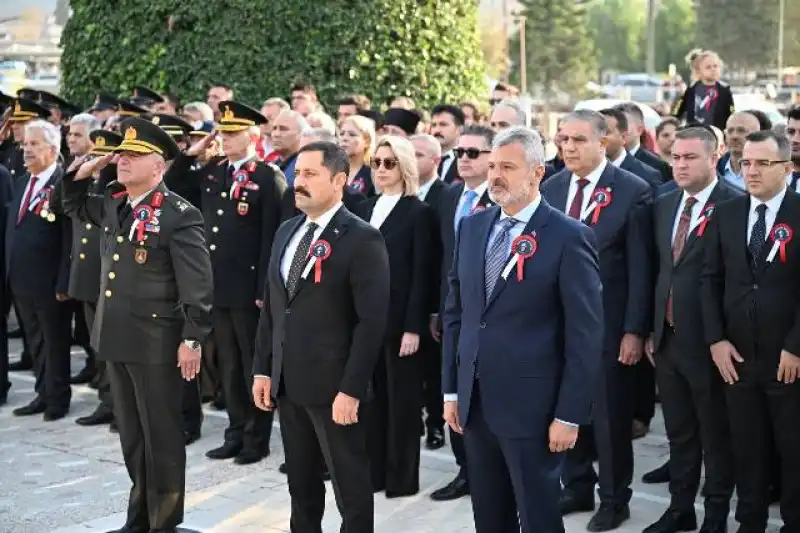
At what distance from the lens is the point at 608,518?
723 cm

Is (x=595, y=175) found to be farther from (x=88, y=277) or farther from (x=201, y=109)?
(x=201, y=109)

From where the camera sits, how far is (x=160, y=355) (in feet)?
23.1

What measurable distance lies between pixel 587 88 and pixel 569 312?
6800 cm

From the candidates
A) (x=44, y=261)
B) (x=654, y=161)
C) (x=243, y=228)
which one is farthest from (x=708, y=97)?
(x=44, y=261)

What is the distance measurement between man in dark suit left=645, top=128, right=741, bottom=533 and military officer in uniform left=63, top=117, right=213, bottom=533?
2524 mm

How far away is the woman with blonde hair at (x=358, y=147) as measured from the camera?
29.8 ft

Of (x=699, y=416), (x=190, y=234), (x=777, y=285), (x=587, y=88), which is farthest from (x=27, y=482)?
(x=587, y=88)

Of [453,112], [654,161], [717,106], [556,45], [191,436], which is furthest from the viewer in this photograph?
[556,45]

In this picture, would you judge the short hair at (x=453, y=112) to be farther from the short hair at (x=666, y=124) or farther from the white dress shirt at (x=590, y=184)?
the white dress shirt at (x=590, y=184)

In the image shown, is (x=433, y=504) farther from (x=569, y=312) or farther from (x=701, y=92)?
(x=701, y=92)

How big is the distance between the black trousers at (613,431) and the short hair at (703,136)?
1.27 meters

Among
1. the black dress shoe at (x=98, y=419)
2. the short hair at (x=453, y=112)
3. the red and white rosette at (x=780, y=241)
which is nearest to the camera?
the red and white rosette at (x=780, y=241)

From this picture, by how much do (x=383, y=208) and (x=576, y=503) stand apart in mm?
2088

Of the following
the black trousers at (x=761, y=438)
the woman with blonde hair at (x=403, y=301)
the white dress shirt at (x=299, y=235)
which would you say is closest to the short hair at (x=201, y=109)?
the woman with blonde hair at (x=403, y=301)
